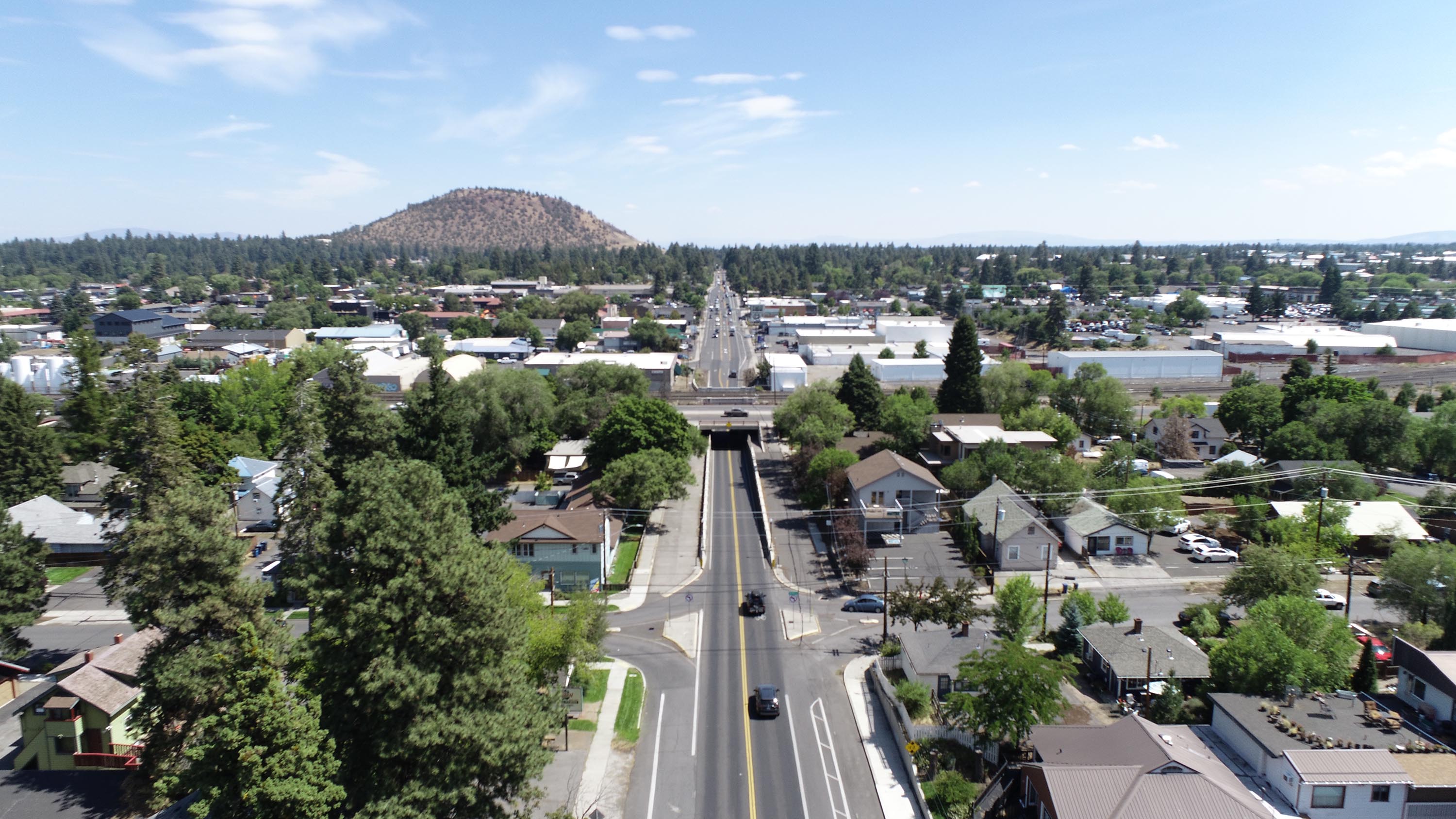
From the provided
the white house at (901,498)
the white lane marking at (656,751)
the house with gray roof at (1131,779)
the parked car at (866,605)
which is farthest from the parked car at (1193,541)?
the white lane marking at (656,751)

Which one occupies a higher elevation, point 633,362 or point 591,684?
point 633,362

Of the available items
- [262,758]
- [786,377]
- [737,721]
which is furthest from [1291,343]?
[262,758]

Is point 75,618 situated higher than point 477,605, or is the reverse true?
point 477,605

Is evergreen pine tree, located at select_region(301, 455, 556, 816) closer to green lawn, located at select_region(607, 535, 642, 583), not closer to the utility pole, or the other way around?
the utility pole

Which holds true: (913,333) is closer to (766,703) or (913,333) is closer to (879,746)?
(766,703)

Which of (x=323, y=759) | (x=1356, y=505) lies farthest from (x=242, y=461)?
(x=1356, y=505)

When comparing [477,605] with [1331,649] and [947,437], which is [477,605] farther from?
[947,437]

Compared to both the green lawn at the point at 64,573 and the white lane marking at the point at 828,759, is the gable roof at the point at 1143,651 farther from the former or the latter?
the green lawn at the point at 64,573
